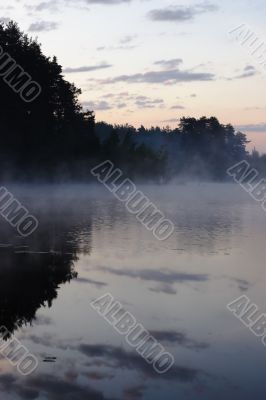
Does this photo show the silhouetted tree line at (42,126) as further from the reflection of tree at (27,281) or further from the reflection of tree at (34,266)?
the reflection of tree at (27,281)

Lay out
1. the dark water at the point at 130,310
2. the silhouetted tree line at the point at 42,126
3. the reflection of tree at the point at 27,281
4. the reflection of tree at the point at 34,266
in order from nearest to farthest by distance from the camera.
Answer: the dark water at the point at 130,310, the reflection of tree at the point at 27,281, the reflection of tree at the point at 34,266, the silhouetted tree line at the point at 42,126

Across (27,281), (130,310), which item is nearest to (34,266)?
(27,281)

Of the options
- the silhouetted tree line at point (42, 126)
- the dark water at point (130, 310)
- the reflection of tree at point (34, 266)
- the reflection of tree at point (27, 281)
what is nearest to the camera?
the dark water at point (130, 310)

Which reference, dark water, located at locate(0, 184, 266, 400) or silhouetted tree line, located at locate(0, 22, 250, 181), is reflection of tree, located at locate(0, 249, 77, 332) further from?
silhouetted tree line, located at locate(0, 22, 250, 181)

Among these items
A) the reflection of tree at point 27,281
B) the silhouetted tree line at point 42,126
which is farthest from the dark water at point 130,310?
the silhouetted tree line at point 42,126

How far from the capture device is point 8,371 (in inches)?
372

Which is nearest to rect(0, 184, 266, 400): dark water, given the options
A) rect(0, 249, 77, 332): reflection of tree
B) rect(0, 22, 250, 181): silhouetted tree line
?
rect(0, 249, 77, 332): reflection of tree

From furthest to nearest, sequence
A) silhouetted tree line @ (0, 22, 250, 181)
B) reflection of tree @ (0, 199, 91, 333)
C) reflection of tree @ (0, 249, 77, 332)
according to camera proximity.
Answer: silhouetted tree line @ (0, 22, 250, 181)
reflection of tree @ (0, 199, 91, 333)
reflection of tree @ (0, 249, 77, 332)

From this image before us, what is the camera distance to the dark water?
8992 millimetres

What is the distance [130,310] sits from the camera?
1347cm

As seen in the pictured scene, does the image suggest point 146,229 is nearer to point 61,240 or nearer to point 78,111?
point 61,240

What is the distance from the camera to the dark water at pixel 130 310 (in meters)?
8.99

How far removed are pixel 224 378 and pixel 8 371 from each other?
355 centimetres

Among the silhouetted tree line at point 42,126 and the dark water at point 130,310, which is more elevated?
the silhouetted tree line at point 42,126
